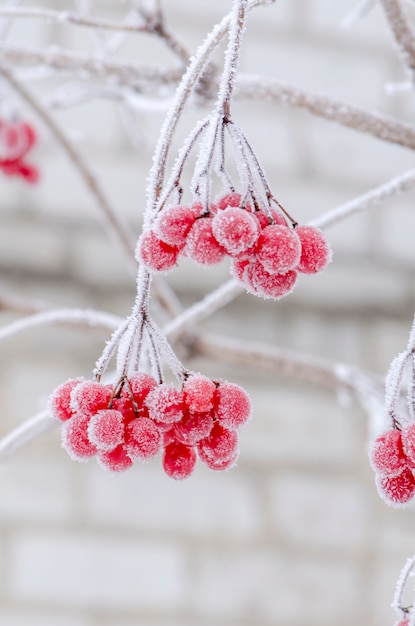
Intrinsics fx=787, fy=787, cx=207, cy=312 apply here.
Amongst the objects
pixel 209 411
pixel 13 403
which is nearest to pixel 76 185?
pixel 13 403

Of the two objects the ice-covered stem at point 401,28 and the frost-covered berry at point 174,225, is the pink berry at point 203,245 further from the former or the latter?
the ice-covered stem at point 401,28

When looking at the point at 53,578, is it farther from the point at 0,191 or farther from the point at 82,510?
the point at 0,191

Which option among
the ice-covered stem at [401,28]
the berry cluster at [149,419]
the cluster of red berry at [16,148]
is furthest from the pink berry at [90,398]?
the cluster of red berry at [16,148]

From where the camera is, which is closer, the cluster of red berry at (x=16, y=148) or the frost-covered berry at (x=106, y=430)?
the frost-covered berry at (x=106, y=430)

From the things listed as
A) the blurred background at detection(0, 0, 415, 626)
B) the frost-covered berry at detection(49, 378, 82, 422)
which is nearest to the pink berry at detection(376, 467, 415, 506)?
the frost-covered berry at detection(49, 378, 82, 422)

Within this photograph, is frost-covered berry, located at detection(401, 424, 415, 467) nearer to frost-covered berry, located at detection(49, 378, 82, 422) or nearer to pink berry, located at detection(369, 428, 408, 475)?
pink berry, located at detection(369, 428, 408, 475)

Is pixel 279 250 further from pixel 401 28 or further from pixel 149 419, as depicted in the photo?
pixel 401 28
